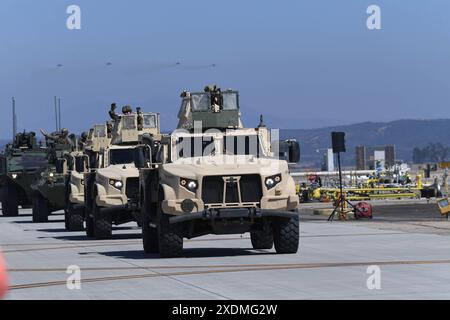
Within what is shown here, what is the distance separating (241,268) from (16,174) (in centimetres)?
3110

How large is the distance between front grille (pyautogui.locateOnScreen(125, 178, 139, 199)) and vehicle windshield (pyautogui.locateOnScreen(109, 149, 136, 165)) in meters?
1.63

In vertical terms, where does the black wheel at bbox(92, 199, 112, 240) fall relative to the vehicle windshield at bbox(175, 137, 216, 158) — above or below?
below

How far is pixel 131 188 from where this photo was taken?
→ 2738 centimetres

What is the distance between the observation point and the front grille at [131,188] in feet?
89.3

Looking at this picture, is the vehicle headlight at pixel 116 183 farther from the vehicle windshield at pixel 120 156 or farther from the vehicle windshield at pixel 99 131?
the vehicle windshield at pixel 99 131

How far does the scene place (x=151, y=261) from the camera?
19328 mm

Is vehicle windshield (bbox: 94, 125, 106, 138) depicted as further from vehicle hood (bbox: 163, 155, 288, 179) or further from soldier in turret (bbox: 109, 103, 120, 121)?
vehicle hood (bbox: 163, 155, 288, 179)

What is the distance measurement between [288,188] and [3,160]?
29613mm

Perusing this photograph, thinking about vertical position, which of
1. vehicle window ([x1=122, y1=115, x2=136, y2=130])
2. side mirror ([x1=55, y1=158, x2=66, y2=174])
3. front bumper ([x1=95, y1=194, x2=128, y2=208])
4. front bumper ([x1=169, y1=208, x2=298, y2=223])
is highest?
vehicle window ([x1=122, y1=115, x2=136, y2=130])

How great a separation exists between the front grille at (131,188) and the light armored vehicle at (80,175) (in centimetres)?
297

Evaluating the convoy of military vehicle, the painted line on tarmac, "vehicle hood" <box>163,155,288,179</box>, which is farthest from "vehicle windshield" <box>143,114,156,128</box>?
the painted line on tarmac

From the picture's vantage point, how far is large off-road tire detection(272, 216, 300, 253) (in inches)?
783

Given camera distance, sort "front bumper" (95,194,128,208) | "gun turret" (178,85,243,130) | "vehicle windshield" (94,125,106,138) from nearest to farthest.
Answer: "gun turret" (178,85,243,130) < "front bumper" (95,194,128,208) < "vehicle windshield" (94,125,106,138)
